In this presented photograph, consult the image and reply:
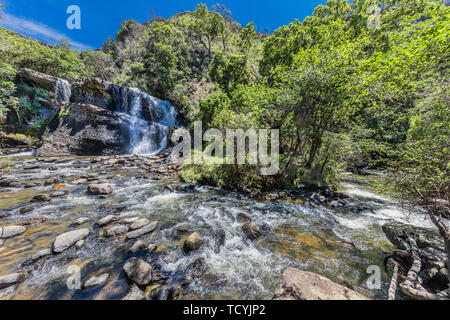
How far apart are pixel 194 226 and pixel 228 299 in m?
2.34

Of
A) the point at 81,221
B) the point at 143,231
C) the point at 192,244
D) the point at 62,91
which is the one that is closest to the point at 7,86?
the point at 62,91

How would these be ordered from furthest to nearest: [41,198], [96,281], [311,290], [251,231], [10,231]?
[41,198]
[251,231]
[10,231]
[96,281]
[311,290]

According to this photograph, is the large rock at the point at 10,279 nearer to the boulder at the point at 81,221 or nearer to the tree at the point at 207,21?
the boulder at the point at 81,221

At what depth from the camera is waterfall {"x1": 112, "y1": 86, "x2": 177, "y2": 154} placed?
16.6 meters

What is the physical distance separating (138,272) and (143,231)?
60.3 inches

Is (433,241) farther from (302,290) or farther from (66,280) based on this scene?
(66,280)

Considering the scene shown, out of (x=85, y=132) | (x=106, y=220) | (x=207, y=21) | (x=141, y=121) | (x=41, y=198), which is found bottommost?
(x=106, y=220)

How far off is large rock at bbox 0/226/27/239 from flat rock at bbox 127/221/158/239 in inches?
111

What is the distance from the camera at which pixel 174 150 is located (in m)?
16.0

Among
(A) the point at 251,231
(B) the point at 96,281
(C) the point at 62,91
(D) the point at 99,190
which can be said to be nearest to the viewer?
(B) the point at 96,281

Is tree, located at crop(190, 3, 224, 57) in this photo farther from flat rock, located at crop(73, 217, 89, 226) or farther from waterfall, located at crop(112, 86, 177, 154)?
flat rock, located at crop(73, 217, 89, 226)

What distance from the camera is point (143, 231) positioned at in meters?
4.23

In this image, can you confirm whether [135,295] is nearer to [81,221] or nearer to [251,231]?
[251,231]
